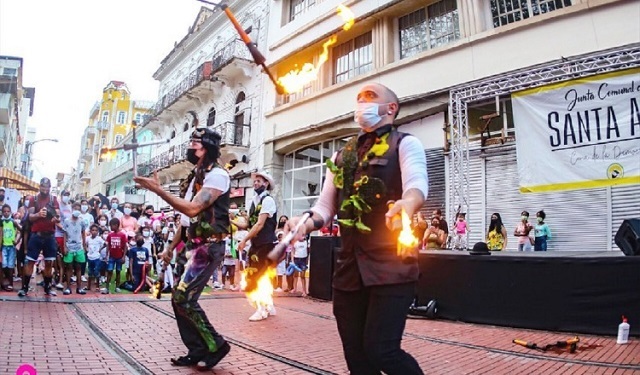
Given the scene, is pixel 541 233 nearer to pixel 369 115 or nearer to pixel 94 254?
pixel 369 115

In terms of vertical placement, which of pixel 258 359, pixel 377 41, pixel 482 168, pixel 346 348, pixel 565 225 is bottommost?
pixel 258 359

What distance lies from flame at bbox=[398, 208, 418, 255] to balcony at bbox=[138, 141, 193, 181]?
82.2 feet

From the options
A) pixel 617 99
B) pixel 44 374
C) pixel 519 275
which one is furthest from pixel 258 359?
pixel 617 99

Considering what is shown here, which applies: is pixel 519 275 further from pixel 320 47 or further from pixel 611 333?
pixel 320 47

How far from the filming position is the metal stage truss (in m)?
9.69

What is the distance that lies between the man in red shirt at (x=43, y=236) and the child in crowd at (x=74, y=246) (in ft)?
2.24

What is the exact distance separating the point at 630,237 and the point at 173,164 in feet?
80.8

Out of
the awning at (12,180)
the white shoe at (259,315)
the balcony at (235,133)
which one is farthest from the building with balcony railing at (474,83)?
the awning at (12,180)

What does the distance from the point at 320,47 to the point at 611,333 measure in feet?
50.2

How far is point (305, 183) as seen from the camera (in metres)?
19.7

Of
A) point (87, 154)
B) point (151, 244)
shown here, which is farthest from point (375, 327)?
point (87, 154)

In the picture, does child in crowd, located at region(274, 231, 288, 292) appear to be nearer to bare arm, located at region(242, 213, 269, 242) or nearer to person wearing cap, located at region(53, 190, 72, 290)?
person wearing cap, located at region(53, 190, 72, 290)

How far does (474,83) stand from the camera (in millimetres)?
11867

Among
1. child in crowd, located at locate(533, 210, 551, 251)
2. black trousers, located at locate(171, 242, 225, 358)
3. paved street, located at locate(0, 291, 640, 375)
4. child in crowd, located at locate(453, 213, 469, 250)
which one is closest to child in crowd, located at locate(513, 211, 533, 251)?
child in crowd, located at locate(533, 210, 551, 251)
